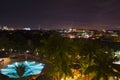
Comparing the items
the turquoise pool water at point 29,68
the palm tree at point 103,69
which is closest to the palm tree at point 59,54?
the palm tree at point 103,69

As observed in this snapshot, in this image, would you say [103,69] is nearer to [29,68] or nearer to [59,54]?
[59,54]

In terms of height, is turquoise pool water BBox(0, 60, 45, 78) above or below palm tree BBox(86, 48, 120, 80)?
below

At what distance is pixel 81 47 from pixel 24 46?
132ft

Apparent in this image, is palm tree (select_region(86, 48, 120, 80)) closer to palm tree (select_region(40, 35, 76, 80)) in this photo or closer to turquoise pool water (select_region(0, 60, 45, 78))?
palm tree (select_region(40, 35, 76, 80))

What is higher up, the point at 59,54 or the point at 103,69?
the point at 59,54

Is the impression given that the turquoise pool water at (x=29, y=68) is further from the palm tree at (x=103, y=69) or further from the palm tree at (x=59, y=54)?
the palm tree at (x=103, y=69)

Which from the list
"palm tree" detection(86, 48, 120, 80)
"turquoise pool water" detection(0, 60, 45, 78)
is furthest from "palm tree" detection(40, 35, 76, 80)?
"turquoise pool water" detection(0, 60, 45, 78)

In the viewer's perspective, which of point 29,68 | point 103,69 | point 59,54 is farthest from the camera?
point 29,68

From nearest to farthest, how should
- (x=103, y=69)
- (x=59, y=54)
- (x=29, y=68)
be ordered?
(x=103, y=69)
(x=59, y=54)
(x=29, y=68)

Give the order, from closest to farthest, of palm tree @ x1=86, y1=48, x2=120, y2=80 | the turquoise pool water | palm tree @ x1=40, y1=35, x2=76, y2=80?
palm tree @ x1=86, y1=48, x2=120, y2=80 → palm tree @ x1=40, y1=35, x2=76, y2=80 → the turquoise pool water

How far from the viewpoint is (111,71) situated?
103 feet

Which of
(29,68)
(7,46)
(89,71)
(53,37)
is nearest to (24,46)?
(7,46)

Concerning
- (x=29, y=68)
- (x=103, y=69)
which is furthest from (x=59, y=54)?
(x=29, y=68)

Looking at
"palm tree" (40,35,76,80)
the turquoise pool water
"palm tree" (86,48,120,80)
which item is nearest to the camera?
"palm tree" (86,48,120,80)
